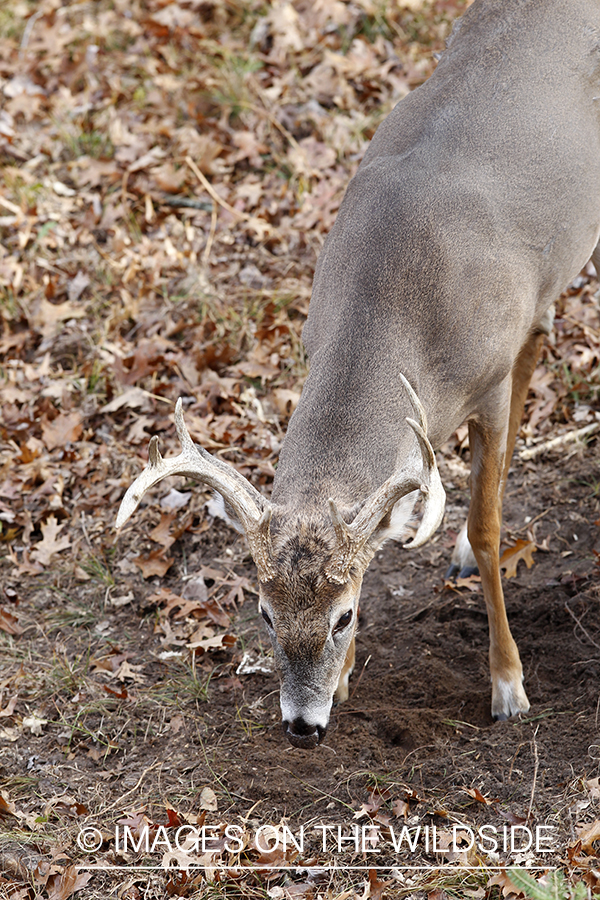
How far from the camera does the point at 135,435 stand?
Answer: 21.1 feet

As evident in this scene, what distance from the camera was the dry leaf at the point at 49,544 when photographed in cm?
588

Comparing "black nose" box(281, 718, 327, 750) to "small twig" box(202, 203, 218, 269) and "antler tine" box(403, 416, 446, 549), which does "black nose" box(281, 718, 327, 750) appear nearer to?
"antler tine" box(403, 416, 446, 549)

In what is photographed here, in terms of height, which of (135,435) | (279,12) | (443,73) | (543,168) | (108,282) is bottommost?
(135,435)

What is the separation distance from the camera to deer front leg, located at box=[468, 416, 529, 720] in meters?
4.61

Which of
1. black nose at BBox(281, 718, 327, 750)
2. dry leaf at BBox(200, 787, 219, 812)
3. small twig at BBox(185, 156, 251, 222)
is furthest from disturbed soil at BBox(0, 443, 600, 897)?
small twig at BBox(185, 156, 251, 222)

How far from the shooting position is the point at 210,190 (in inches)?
319

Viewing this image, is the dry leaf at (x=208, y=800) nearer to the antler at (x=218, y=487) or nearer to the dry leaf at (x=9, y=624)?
the antler at (x=218, y=487)

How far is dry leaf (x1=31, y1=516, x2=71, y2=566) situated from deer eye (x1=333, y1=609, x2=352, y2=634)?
268cm

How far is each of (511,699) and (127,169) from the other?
19.5 ft

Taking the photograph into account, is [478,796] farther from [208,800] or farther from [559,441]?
[559,441]

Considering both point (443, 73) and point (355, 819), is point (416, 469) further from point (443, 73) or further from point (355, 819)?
point (443, 73)

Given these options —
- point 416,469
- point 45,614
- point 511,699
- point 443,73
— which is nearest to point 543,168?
point 443,73

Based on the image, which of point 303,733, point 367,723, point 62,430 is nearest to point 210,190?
point 62,430
